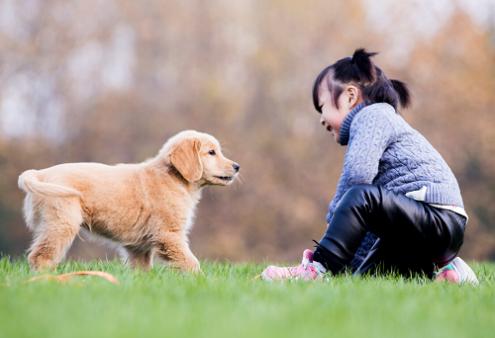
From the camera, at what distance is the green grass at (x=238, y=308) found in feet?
7.28

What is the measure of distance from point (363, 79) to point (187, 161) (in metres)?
1.38

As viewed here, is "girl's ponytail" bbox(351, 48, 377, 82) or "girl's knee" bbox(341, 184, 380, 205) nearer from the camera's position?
"girl's knee" bbox(341, 184, 380, 205)

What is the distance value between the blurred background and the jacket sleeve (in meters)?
12.8

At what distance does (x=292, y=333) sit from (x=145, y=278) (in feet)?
4.42

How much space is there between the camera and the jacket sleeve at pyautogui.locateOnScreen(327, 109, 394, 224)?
3.74m

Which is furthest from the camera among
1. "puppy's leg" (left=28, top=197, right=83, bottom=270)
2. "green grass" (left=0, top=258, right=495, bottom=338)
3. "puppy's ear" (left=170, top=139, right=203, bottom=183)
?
"puppy's ear" (left=170, top=139, right=203, bottom=183)

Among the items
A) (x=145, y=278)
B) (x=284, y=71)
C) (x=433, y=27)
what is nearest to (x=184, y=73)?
(x=284, y=71)

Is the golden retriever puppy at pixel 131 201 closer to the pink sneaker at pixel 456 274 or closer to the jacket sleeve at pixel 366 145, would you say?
the jacket sleeve at pixel 366 145

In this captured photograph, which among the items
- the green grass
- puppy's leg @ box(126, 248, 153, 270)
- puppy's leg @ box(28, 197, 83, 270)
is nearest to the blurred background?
puppy's leg @ box(126, 248, 153, 270)

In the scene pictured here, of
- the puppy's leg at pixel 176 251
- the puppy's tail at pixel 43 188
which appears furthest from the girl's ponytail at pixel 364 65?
the puppy's tail at pixel 43 188

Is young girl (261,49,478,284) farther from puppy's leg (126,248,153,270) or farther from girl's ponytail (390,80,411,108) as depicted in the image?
puppy's leg (126,248,153,270)

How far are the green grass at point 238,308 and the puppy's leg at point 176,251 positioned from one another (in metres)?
1.04

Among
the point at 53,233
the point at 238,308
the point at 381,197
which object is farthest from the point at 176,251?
the point at 238,308

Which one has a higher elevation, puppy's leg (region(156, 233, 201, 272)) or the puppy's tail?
the puppy's tail
